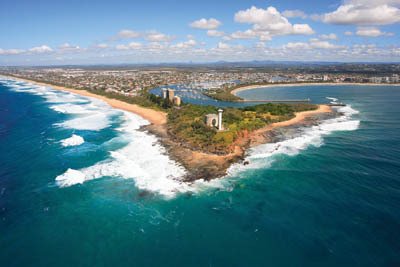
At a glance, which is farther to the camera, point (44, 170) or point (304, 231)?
point (44, 170)

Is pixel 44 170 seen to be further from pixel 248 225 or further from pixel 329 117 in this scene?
pixel 329 117

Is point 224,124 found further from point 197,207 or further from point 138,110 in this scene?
point 138,110

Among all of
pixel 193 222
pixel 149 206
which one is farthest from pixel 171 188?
pixel 193 222

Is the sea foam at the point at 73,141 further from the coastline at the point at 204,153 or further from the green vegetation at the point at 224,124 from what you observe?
the green vegetation at the point at 224,124

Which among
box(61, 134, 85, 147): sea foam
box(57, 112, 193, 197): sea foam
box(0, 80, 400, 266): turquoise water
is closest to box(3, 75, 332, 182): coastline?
box(57, 112, 193, 197): sea foam

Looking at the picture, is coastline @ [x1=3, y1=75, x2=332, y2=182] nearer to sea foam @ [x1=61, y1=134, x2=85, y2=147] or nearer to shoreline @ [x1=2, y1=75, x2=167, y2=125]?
shoreline @ [x1=2, y1=75, x2=167, y2=125]

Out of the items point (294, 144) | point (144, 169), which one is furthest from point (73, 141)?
point (294, 144)
